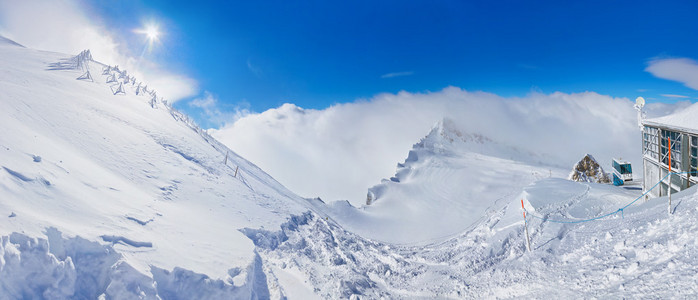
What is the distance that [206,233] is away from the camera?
35.9ft

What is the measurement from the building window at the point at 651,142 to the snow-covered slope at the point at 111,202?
20.6 metres

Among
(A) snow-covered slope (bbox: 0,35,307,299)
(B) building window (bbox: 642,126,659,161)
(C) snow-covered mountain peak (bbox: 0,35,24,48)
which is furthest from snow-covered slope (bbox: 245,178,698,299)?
(C) snow-covered mountain peak (bbox: 0,35,24,48)

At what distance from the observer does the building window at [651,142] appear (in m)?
18.7

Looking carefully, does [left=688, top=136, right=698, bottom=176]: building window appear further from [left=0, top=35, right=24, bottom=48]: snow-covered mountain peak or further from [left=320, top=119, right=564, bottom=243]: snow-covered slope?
[left=0, top=35, right=24, bottom=48]: snow-covered mountain peak

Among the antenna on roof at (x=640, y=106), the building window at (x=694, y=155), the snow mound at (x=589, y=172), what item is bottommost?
the snow mound at (x=589, y=172)

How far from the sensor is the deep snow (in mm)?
6695

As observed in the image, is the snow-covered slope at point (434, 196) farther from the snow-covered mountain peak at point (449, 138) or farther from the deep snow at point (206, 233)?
the deep snow at point (206, 233)

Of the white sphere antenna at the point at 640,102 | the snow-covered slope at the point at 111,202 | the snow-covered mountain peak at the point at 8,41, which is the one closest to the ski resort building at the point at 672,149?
the white sphere antenna at the point at 640,102

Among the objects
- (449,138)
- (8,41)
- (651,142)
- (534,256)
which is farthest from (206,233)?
(449,138)

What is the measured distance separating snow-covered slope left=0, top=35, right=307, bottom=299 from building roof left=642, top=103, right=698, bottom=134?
1932cm

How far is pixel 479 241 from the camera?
57.0ft

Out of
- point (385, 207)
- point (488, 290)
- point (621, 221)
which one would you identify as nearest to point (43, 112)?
point (488, 290)

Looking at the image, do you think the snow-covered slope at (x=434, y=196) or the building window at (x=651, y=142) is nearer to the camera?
the building window at (x=651, y=142)

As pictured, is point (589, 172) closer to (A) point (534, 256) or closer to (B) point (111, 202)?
(A) point (534, 256)
